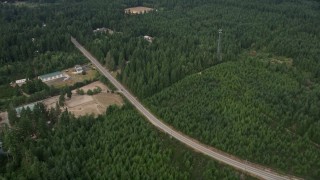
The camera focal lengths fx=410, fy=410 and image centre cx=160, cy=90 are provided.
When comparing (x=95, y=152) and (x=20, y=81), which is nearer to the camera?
(x=95, y=152)

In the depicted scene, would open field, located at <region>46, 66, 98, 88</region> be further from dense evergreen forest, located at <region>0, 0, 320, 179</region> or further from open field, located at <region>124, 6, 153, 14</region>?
open field, located at <region>124, 6, 153, 14</region>

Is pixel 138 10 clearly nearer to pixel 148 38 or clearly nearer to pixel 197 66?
pixel 148 38

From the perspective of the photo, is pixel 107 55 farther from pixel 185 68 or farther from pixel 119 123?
pixel 119 123

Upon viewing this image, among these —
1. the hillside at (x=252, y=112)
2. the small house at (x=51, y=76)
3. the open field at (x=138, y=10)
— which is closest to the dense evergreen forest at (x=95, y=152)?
the hillside at (x=252, y=112)

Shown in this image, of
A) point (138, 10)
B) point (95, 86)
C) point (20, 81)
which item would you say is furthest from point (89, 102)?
point (138, 10)

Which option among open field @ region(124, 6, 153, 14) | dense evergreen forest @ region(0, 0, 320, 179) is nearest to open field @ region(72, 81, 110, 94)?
dense evergreen forest @ region(0, 0, 320, 179)

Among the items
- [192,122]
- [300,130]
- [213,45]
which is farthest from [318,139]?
[213,45]
